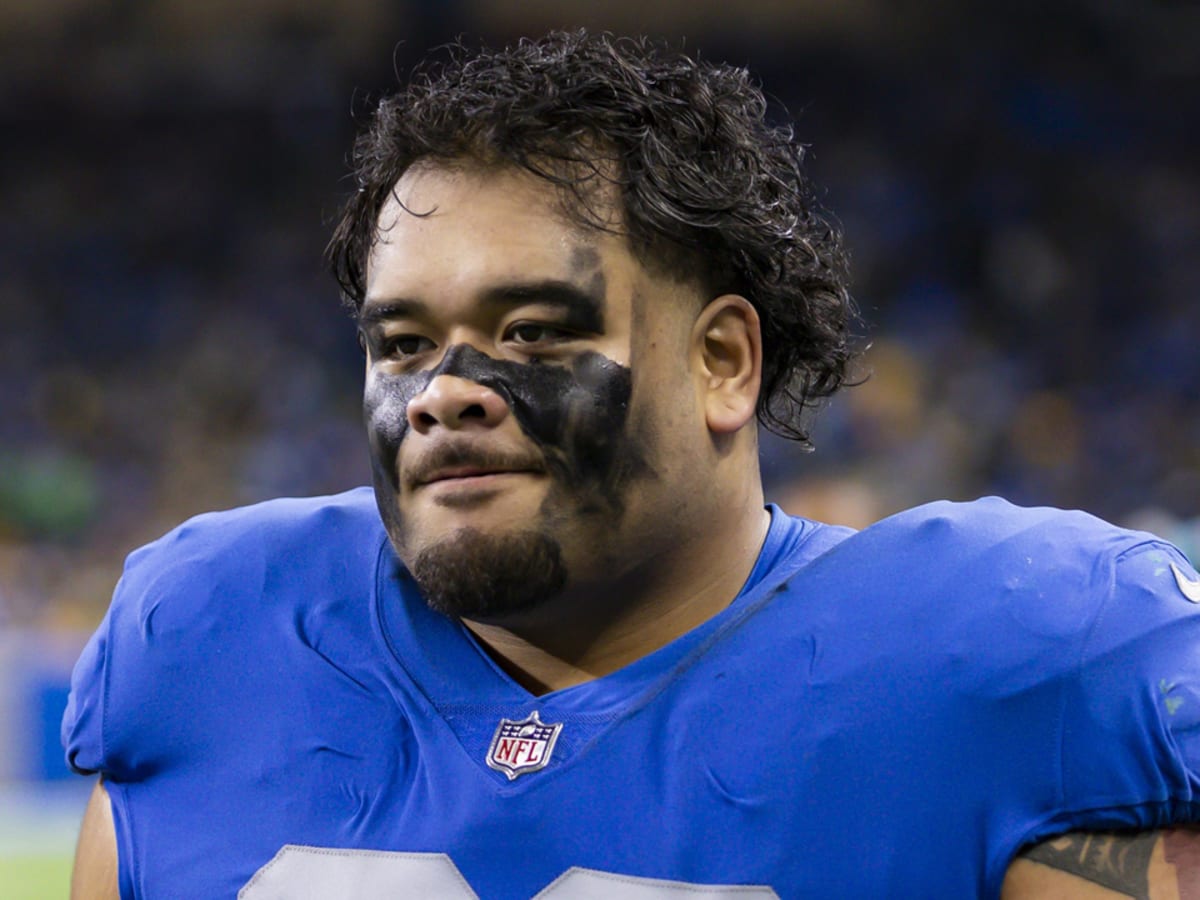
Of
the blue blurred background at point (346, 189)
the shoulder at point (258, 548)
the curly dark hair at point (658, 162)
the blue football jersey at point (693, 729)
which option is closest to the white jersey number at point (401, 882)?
the blue football jersey at point (693, 729)

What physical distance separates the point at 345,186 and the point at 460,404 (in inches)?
317

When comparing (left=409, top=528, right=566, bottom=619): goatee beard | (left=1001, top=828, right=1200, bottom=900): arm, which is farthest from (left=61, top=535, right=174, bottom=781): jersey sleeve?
(left=1001, top=828, right=1200, bottom=900): arm

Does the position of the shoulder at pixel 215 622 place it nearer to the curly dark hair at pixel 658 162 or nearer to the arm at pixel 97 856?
the arm at pixel 97 856

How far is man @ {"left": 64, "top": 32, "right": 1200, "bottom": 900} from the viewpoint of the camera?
1.34 meters

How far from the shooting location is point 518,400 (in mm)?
1463

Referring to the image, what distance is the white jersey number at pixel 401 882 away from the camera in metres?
1.35

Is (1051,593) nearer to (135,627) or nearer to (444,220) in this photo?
(444,220)

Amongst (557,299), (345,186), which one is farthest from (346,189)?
(557,299)

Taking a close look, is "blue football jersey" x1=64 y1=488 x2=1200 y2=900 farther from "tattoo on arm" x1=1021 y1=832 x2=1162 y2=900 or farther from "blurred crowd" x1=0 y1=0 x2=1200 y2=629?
"blurred crowd" x1=0 y1=0 x2=1200 y2=629

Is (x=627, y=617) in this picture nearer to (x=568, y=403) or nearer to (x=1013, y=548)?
(x=568, y=403)

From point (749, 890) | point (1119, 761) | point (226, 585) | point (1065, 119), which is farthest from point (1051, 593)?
point (1065, 119)

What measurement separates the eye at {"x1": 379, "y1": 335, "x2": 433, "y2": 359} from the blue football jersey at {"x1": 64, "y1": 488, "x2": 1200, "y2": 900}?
0.24m

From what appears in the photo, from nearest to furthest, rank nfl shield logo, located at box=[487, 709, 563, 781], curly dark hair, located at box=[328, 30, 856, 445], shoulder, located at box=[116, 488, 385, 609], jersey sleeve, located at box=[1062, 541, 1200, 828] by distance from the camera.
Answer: jersey sleeve, located at box=[1062, 541, 1200, 828]
nfl shield logo, located at box=[487, 709, 563, 781]
curly dark hair, located at box=[328, 30, 856, 445]
shoulder, located at box=[116, 488, 385, 609]

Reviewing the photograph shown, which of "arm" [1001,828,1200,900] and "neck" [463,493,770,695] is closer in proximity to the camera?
"arm" [1001,828,1200,900]
